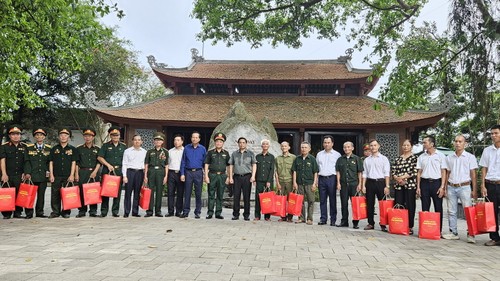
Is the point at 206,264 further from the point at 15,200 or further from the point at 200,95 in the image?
the point at 200,95

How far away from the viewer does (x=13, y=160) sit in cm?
734

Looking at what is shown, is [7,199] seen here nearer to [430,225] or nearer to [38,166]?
[38,166]

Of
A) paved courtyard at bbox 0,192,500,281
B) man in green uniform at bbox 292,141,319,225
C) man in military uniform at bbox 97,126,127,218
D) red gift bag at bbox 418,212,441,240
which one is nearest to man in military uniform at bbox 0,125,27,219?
paved courtyard at bbox 0,192,500,281

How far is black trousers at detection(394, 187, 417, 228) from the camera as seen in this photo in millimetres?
6617

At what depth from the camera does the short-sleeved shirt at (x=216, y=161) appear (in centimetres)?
770

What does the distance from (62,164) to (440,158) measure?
7.09 meters

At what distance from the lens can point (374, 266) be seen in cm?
405

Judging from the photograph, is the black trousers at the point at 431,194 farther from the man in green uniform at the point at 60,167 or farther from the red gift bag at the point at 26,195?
the red gift bag at the point at 26,195

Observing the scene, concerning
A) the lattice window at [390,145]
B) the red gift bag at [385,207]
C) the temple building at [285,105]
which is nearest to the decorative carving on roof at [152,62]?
the temple building at [285,105]

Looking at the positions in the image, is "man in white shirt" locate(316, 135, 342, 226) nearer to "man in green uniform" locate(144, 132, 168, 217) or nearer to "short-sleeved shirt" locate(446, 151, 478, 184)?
"short-sleeved shirt" locate(446, 151, 478, 184)

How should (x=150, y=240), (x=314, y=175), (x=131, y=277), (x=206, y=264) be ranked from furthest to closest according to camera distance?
(x=314, y=175)
(x=150, y=240)
(x=206, y=264)
(x=131, y=277)

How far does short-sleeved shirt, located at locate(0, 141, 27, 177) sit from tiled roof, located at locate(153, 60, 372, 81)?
13.4 metres

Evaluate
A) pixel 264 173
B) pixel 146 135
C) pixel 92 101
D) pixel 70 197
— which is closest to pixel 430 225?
pixel 264 173

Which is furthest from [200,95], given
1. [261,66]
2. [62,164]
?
[62,164]
